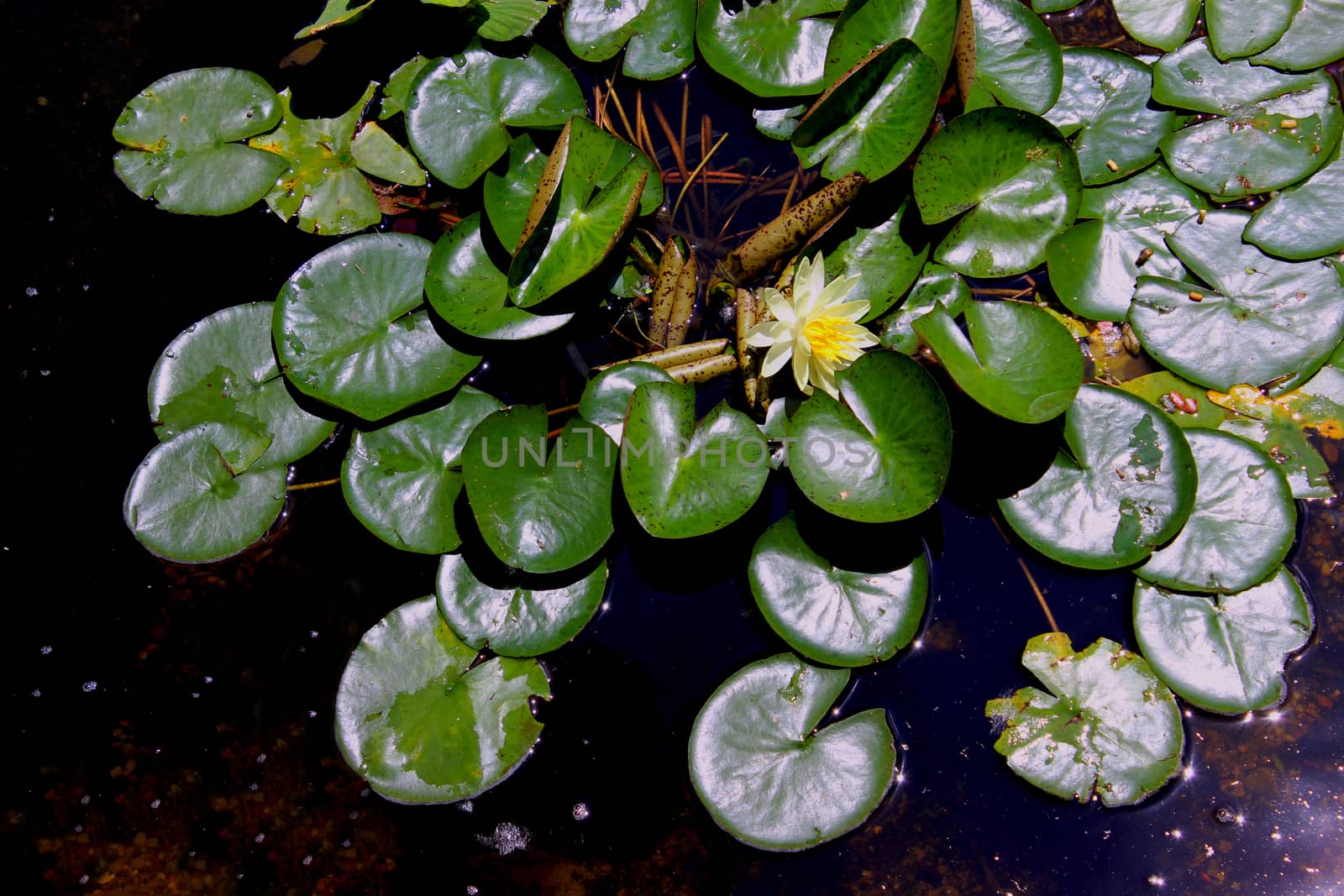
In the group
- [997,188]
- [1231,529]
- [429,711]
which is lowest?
[429,711]

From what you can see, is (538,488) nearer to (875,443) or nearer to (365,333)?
(365,333)

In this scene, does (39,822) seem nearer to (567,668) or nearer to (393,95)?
(567,668)

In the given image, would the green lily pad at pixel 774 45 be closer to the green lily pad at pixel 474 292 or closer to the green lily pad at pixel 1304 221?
the green lily pad at pixel 474 292

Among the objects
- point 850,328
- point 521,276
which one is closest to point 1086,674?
point 850,328

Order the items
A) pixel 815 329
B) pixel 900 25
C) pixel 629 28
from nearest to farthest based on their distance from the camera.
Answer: pixel 815 329 < pixel 900 25 < pixel 629 28

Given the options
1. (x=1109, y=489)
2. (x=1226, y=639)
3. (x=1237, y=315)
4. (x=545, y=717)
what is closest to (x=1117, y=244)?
(x=1237, y=315)

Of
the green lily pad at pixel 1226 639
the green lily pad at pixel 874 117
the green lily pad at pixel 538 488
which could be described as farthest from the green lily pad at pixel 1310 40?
the green lily pad at pixel 538 488
